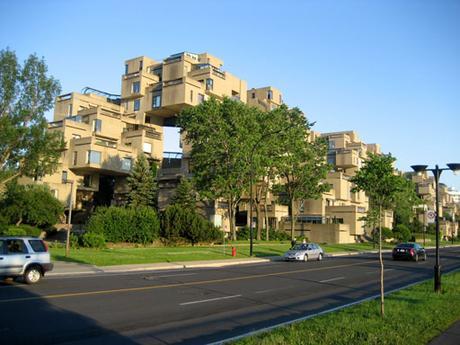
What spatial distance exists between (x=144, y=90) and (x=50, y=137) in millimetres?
35842

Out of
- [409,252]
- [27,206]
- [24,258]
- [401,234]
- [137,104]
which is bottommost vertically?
[409,252]

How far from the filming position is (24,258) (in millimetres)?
15727

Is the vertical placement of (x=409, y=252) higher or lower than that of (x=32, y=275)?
higher

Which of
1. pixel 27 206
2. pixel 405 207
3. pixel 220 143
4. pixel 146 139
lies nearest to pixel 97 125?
pixel 146 139

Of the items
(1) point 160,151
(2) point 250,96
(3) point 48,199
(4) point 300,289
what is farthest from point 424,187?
(4) point 300,289

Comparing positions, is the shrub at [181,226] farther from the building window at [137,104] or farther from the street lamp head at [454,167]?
the building window at [137,104]

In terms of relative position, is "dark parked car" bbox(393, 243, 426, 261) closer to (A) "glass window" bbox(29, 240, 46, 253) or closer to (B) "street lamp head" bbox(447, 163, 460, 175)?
(B) "street lamp head" bbox(447, 163, 460, 175)

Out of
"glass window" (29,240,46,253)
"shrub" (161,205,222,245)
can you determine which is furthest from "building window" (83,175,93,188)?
"glass window" (29,240,46,253)

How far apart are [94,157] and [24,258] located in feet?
148

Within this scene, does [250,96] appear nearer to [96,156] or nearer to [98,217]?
[96,156]

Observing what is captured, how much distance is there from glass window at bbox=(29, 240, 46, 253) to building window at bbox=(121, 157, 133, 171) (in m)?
46.8

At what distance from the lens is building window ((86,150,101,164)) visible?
5888cm

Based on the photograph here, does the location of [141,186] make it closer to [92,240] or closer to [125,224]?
[125,224]

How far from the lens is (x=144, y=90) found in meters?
72.2
